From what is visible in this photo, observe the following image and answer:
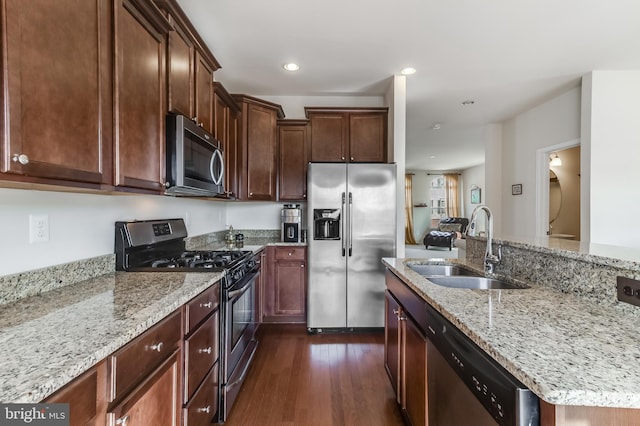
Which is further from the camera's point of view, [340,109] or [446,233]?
[446,233]

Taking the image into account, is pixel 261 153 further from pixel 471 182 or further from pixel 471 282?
pixel 471 182

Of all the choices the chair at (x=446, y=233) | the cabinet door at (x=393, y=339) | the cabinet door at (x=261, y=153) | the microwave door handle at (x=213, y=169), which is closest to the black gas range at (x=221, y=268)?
the microwave door handle at (x=213, y=169)

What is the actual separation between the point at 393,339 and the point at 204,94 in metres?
2.15

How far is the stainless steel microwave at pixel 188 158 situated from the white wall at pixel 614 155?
3765 millimetres

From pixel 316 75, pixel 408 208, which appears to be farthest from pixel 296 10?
pixel 408 208

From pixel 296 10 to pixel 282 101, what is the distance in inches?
69.9

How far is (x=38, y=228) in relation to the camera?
1.30 metres

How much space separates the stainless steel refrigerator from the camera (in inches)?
121

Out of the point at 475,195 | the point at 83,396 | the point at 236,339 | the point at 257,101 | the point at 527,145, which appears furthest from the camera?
the point at 475,195

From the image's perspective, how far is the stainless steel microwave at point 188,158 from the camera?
1665 millimetres

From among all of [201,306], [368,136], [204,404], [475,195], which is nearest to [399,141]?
[368,136]

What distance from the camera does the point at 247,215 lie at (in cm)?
389

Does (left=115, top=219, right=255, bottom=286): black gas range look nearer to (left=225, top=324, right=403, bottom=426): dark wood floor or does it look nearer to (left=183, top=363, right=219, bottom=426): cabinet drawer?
(left=183, top=363, right=219, bottom=426): cabinet drawer

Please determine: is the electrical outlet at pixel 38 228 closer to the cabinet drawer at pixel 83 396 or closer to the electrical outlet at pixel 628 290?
Answer: the cabinet drawer at pixel 83 396
